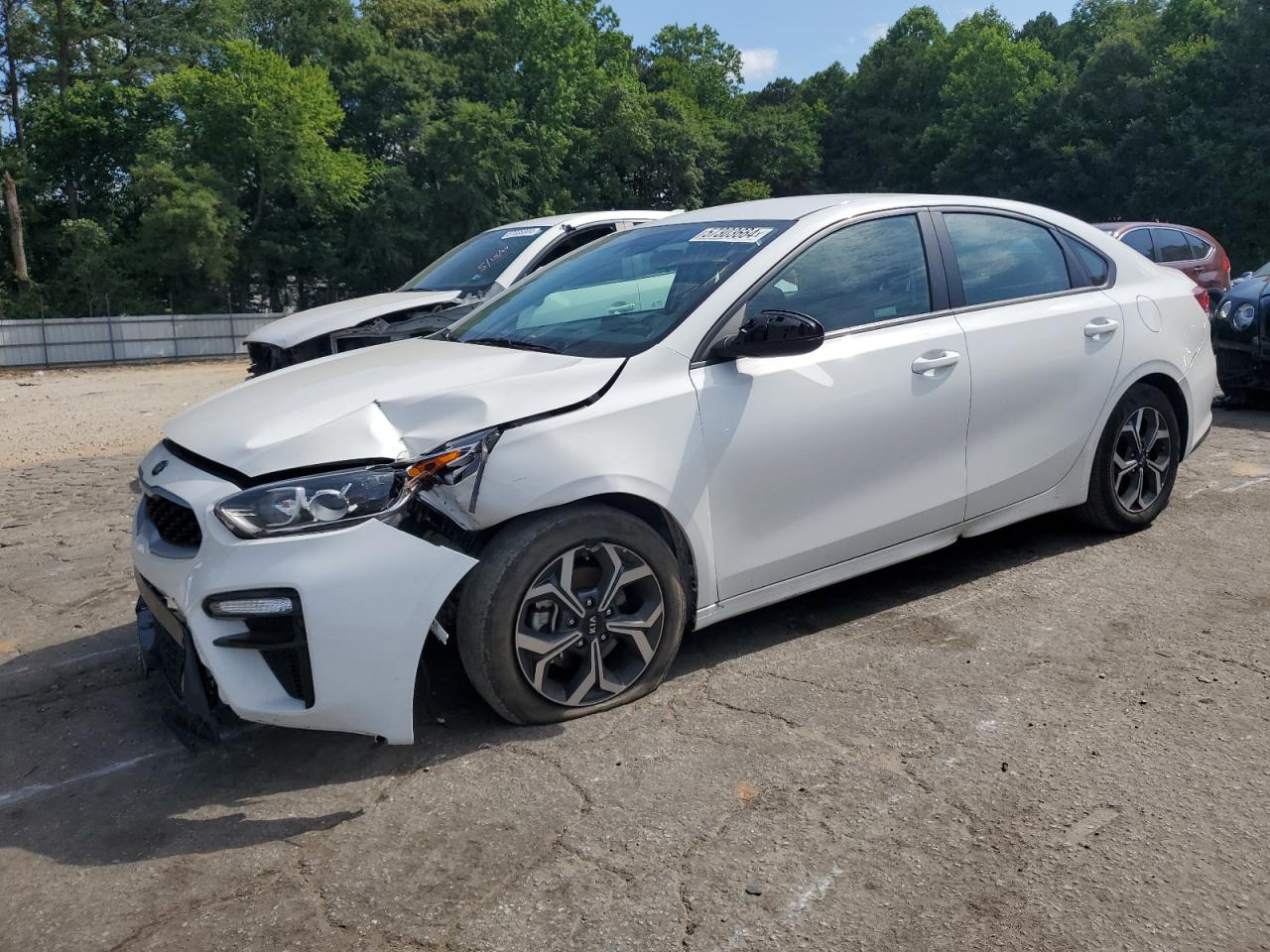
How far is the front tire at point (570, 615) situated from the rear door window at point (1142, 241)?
39.6 ft

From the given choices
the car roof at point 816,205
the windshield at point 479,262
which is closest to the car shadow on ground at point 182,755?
the car roof at point 816,205

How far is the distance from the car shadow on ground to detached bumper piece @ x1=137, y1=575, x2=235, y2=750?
0.09 m

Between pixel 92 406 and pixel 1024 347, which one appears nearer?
pixel 1024 347

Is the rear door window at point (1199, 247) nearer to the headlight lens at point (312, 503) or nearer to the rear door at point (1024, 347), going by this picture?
the rear door at point (1024, 347)

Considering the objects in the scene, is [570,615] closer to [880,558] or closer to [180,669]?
[180,669]

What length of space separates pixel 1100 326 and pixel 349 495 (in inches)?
136

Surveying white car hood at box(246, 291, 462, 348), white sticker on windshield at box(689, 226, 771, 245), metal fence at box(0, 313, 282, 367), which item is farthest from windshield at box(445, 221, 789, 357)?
metal fence at box(0, 313, 282, 367)

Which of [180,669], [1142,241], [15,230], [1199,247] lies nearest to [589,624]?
[180,669]

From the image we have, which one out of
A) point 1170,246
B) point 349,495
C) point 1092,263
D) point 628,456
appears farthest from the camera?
point 1170,246

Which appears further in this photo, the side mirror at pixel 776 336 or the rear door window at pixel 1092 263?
the rear door window at pixel 1092 263

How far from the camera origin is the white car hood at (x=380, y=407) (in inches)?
128

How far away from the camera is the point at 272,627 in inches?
121

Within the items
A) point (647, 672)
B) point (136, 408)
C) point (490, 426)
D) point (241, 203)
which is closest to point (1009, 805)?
point (647, 672)

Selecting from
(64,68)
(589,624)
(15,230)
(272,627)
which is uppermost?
(64,68)
